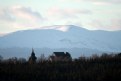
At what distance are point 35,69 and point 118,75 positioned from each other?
5.81m

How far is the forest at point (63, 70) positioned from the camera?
23.7m

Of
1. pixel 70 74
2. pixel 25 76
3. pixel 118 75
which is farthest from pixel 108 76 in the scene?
pixel 25 76

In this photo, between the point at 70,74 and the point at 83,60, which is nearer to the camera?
the point at 70,74

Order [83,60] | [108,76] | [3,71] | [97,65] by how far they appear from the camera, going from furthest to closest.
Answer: [83,60], [97,65], [3,71], [108,76]

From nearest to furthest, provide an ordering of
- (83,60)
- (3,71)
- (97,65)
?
(3,71) < (97,65) < (83,60)

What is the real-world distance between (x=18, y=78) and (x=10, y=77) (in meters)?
0.66

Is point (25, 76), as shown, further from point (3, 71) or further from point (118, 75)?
point (118, 75)

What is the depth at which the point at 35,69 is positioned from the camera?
26047 millimetres

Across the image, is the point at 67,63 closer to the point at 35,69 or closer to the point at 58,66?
the point at 58,66

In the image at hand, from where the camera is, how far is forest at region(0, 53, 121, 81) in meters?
23.7

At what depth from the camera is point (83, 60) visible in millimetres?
29859

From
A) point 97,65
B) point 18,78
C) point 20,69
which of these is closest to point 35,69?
point 20,69

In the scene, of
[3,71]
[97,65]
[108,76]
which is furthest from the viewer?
[97,65]

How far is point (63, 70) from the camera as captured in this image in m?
26.7
